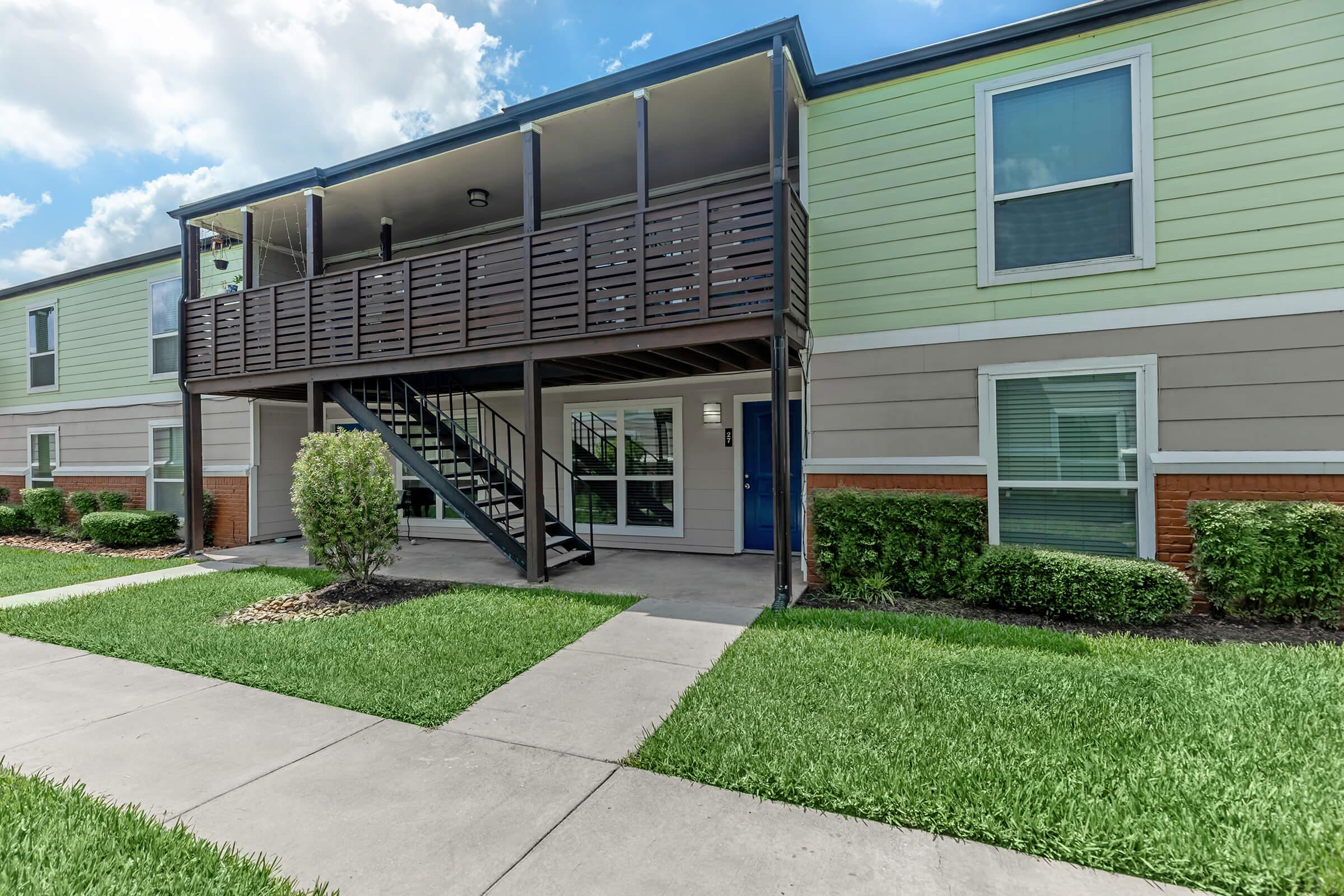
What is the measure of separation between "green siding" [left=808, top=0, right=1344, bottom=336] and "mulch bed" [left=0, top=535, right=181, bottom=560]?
10.6m

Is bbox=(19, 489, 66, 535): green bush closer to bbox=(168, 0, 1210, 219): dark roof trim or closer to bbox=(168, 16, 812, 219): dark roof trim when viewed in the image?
bbox=(168, 16, 812, 219): dark roof trim

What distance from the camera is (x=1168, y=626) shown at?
493cm

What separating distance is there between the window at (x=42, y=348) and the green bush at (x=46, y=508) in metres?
2.56

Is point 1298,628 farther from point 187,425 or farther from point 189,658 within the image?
point 187,425

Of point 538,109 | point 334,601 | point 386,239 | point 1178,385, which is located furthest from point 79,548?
point 1178,385

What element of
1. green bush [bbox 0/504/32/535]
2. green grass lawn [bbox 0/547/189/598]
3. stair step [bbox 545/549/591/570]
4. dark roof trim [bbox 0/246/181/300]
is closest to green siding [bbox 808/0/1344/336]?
stair step [bbox 545/549/591/570]

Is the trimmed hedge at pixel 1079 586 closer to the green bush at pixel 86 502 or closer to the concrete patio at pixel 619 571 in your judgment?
the concrete patio at pixel 619 571

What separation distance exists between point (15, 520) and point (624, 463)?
40.5 ft

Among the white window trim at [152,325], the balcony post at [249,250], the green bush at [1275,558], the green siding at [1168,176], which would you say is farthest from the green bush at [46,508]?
the green bush at [1275,558]

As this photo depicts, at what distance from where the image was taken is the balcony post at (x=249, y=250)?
29.3 ft

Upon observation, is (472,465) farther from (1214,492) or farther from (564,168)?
(1214,492)

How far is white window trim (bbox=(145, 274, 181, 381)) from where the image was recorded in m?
11.3

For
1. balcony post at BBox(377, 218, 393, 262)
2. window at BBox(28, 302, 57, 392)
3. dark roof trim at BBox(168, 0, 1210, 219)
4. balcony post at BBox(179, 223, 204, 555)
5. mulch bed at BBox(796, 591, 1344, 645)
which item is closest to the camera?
mulch bed at BBox(796, 591, 1344, 645)

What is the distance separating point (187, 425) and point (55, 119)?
18.7 feet
